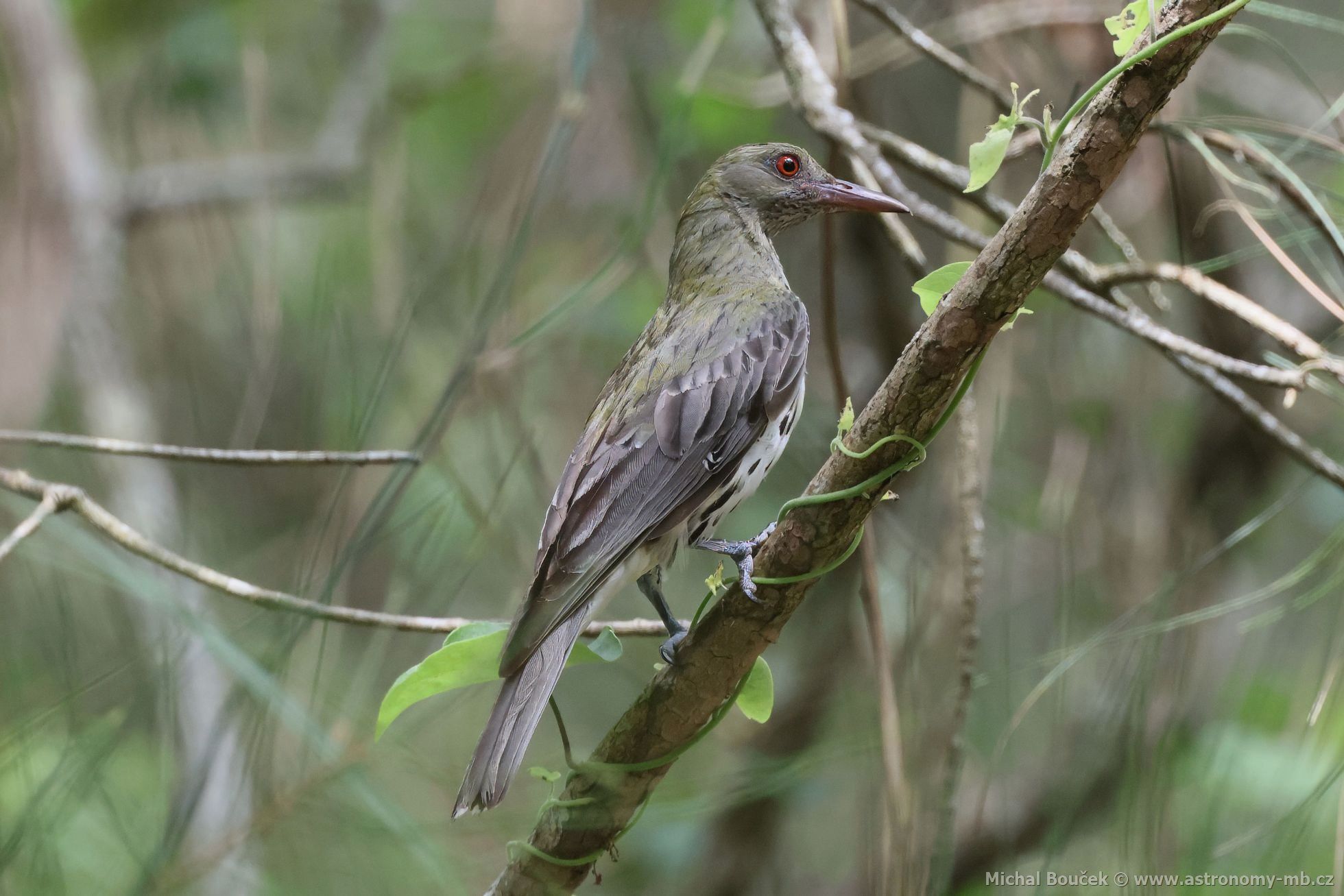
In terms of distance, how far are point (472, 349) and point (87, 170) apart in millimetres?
A: 4307

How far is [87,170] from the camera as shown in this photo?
6387 millimetres

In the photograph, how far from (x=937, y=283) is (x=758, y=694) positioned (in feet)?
3.08

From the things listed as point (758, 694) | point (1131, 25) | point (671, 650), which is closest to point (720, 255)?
point (671, 650)

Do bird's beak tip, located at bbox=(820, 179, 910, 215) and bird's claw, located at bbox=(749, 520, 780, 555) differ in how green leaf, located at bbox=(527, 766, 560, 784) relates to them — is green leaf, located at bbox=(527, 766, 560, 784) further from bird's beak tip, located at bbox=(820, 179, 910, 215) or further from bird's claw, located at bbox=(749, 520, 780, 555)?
bird's beak tip, located at bbox=(820, 179, 910, 215)

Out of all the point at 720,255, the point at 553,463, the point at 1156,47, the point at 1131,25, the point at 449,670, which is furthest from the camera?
the point at 553,463

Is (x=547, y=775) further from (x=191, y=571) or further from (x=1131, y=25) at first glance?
(x=1131, y=25)

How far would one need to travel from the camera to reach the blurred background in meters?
3.31

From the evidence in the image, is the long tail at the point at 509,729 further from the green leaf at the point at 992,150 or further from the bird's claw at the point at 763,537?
the green leaf at the point at 992,150

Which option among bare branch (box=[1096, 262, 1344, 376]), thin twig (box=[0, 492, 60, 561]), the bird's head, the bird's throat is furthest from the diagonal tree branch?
the bird's head

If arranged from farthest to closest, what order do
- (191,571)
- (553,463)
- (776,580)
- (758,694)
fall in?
(553,463)
(191,571)
(758,694)
(776,580)

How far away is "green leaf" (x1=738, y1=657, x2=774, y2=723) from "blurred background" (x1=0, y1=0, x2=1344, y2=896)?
805 millimetres

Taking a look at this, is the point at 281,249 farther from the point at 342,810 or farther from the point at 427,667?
the point at 427,667

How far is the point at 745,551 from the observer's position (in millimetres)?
2732

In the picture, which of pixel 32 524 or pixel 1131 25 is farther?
pixel 32 524
